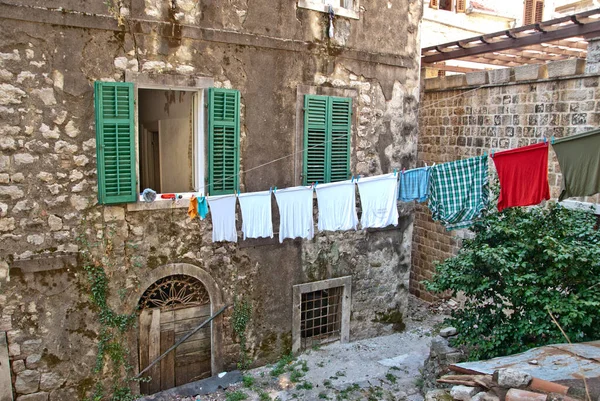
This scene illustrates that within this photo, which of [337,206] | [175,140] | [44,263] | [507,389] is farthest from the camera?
[175,140]

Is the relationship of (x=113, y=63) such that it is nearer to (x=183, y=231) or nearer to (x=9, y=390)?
(x=183, y=231)

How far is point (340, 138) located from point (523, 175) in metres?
3.06

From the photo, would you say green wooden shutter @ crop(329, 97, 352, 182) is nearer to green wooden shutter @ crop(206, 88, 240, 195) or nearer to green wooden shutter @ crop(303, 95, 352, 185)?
green wooden shutter @ crop(303, 95, 352, 185)

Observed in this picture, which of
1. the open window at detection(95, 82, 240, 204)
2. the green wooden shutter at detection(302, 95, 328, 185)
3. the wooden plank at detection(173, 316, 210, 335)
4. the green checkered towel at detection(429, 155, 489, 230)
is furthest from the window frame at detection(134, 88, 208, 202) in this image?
the green checkered towel at detection(429, 155, 489, 230)

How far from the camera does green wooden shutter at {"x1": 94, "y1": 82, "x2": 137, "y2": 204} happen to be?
6.73 m

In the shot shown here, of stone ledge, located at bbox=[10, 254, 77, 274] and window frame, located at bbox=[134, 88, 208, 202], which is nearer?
stone ledge, located at bbox=[10, 254, 77, 274]

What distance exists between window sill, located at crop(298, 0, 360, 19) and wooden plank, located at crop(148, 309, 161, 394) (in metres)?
5.31

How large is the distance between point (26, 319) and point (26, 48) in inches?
137

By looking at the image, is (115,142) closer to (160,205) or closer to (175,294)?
→ (160,205)

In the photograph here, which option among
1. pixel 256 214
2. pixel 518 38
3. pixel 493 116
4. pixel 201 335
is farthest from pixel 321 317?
pixel 518 38

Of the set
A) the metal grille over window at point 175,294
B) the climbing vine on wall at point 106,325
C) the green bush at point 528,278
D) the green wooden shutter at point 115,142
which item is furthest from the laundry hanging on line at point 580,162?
the climbing vine on wall at point 106,325

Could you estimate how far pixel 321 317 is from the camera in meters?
9.31

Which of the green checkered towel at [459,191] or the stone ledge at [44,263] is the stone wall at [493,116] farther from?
the stone ledge at [44,263]

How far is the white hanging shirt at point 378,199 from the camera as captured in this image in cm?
827
